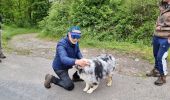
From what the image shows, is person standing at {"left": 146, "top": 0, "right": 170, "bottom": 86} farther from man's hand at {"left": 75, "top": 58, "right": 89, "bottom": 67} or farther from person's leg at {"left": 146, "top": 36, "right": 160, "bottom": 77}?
man's hand at {"left": 75, "top": 58, "right": 89, "bottom": 67}

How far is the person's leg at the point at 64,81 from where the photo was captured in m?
6.69

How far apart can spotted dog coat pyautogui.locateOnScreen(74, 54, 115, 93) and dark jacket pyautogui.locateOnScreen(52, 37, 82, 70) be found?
0.24 meters

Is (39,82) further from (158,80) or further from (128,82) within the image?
(158,80)

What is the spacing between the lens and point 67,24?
15.1m

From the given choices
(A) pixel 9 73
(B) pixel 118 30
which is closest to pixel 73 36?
(A) pixel 9 73

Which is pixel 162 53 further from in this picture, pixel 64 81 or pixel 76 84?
pixel 64 81

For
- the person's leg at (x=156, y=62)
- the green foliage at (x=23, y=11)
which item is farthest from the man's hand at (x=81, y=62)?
the green foliage at (x=23, y=11)

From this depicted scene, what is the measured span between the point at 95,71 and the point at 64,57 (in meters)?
0.63

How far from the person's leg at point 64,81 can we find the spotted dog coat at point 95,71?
1.06 feet

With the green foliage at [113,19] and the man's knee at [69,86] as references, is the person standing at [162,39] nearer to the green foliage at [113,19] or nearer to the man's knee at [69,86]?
the man's knee at [69,86]

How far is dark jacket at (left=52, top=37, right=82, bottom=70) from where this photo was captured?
6227 mm

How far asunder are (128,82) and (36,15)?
77.1 ft

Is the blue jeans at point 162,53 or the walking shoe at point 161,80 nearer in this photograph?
the blue jeans at point 162,53

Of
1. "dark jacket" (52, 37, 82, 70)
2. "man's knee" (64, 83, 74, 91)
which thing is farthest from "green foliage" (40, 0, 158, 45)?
"man's knee" (64, 83, 74, 91)
